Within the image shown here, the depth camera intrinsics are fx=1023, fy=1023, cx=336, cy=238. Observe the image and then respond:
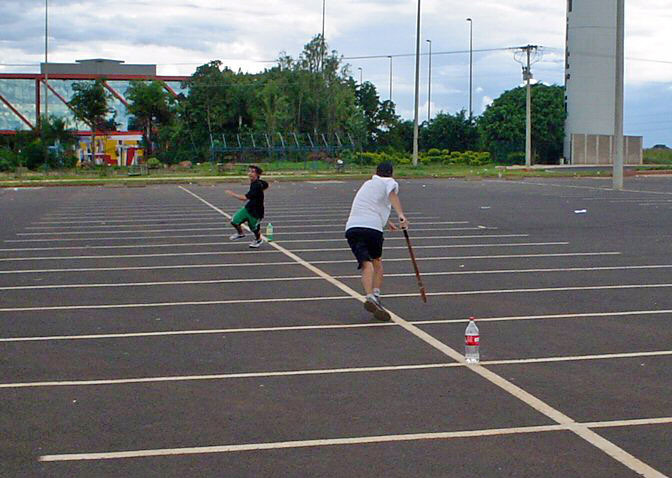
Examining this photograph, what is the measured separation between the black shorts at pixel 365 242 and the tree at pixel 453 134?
83.4 m

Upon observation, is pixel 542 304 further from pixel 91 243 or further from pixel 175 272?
pixel 91 243

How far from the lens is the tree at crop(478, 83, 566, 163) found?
274 feet

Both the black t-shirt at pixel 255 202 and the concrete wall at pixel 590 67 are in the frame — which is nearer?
the black t-shirt at pixel 255 202

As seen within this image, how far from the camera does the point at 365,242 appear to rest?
11375mm

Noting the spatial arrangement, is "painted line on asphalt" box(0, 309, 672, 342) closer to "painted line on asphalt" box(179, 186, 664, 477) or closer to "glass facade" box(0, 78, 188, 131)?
"painted line on asphalt" box(179, 186, 664, 477)

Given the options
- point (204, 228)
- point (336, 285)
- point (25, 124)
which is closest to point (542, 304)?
point (336, 285)

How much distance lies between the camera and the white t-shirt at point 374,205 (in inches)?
448

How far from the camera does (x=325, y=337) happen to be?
33.6ft

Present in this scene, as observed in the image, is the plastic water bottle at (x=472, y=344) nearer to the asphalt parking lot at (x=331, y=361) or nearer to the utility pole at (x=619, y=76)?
the asphalt parking lot at (x=331, y=361)

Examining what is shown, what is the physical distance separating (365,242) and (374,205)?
16.9 inches

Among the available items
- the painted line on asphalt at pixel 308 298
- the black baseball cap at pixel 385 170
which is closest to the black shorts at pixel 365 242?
the black baseball cap at pixel 385 170

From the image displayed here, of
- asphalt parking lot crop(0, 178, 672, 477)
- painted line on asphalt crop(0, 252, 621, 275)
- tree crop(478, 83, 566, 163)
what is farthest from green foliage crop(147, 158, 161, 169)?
painted line on asphalt crop(0, 252, 621, 275)

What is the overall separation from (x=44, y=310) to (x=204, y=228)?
1195 cm

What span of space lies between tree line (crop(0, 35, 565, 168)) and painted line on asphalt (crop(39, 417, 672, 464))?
7262 cm
